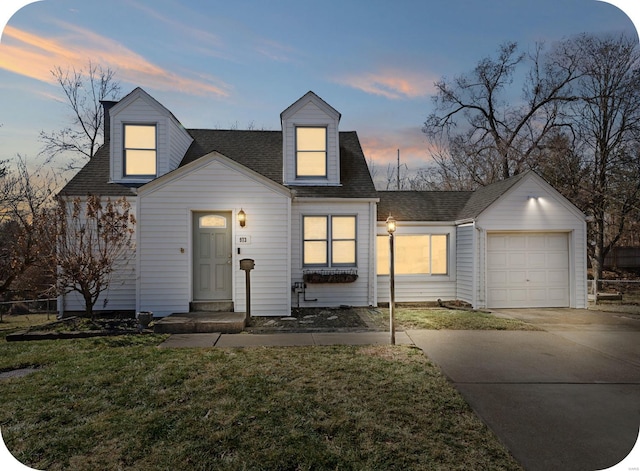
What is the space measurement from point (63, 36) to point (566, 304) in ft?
44.0

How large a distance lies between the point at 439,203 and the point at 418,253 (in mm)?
2071

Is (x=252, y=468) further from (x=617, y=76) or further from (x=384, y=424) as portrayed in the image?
(x=617, y=76)

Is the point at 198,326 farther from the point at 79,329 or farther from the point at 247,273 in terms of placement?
the point at 79,329

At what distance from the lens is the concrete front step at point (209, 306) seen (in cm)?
849

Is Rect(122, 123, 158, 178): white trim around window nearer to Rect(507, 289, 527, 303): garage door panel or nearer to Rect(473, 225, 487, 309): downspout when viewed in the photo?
Rect(473, 225, 487, 309): downspout

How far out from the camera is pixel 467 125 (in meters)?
20.3

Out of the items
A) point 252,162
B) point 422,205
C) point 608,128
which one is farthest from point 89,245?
point 608,128

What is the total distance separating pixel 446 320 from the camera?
8203 millimetres

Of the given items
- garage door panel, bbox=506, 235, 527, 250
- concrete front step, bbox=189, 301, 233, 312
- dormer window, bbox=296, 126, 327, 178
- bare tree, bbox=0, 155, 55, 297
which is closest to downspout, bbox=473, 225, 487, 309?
garage door panel, bbox=506, 235, 527, 250

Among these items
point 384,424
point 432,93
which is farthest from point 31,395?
point 432,93

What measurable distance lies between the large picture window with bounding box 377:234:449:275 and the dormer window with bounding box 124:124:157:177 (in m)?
7.24

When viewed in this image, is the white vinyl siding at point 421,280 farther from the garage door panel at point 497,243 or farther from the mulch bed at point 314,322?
the mulch bed at point 314,322

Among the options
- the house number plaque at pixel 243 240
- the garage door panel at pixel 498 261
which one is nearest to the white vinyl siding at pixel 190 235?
the house number plaque at pixel 243 240

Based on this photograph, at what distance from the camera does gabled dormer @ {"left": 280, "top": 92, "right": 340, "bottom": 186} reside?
10.4m
